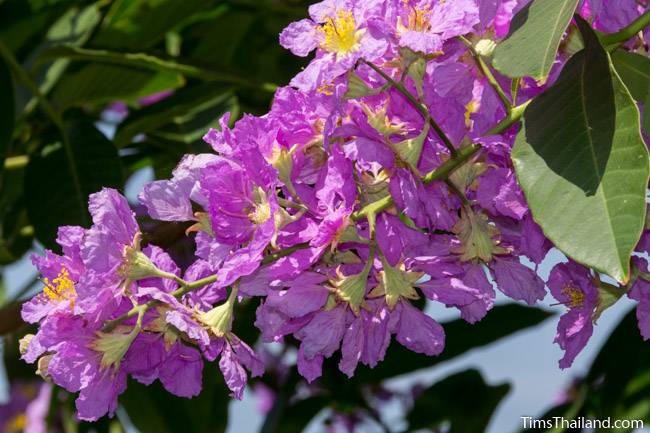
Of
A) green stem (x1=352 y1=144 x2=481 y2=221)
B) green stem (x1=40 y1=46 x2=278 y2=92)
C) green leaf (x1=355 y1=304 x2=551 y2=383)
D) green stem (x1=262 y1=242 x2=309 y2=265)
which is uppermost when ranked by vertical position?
green stem (x1=352 y1=144 x2=481 y2=221)

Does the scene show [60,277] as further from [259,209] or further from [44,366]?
[259,209]

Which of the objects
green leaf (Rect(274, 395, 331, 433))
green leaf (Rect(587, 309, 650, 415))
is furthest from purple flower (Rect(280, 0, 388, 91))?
green leaf (Rect(274, 395, 331, 433))

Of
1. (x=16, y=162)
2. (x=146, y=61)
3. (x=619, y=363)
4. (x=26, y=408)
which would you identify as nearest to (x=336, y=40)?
(x=146, y=61)

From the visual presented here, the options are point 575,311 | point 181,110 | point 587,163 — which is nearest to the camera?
point 587,163

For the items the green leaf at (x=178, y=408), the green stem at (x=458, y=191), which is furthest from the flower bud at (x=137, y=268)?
the green leaf at (x=178, y=408)

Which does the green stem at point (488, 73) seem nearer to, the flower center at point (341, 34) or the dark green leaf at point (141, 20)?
the flower center at point (341, 34)

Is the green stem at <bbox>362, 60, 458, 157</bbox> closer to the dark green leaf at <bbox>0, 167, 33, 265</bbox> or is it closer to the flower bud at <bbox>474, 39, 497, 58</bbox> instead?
the flower bud at <bbox>474, 39, 497, 58</bbox>
